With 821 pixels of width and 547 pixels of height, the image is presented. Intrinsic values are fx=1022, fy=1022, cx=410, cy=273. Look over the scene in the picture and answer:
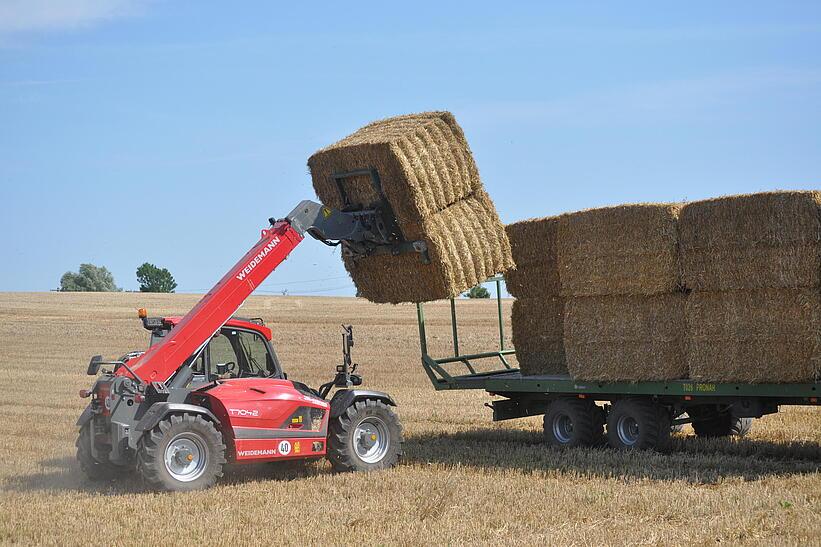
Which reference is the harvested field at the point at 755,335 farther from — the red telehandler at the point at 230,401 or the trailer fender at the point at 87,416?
the trailer fender at the point at 87,416

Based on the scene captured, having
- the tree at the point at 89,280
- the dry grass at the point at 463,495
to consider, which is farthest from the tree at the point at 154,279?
the dry grass at the point at 463,495

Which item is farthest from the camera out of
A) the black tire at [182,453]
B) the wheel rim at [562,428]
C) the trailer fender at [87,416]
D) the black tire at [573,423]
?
the wheel rim at [562,428]

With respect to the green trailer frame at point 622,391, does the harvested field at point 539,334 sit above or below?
above

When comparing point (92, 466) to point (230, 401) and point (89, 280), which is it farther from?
point (89, 280)

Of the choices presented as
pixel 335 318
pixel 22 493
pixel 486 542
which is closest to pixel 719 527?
pixel 486 542

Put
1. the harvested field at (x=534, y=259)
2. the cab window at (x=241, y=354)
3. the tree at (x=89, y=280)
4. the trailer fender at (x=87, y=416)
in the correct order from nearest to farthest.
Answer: the trailer fender at (x=87, y=416), the cab window at (x=241, y=354), the harvested field at (x=534, y=259), the tree at (x=89, y=280)

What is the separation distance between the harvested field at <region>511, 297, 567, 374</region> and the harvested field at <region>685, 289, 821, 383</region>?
259 centimetres

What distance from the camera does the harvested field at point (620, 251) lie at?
467 inches

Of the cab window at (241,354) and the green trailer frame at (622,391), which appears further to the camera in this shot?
the green trailer frame at (622,391)

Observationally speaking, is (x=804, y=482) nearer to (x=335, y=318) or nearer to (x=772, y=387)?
(x=772, y=387)

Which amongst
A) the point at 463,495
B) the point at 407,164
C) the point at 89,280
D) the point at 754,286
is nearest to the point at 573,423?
the point at 754,286

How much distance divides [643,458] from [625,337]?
4.90 ft

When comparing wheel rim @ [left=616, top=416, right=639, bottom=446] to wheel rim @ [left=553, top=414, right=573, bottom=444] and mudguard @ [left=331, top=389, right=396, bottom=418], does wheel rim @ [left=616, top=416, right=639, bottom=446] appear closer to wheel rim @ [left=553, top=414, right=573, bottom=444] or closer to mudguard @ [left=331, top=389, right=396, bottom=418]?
wheel rim @ [left=553, top=414, right=573, bottom=444]

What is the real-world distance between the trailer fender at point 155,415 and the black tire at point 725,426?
6.95 meters
